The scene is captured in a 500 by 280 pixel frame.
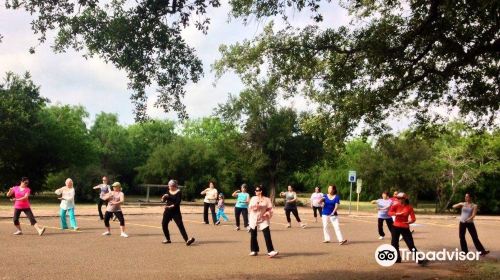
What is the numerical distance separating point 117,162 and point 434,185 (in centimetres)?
3775

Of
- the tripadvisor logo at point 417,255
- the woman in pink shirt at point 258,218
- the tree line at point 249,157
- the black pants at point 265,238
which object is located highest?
the tree line at point 249,157

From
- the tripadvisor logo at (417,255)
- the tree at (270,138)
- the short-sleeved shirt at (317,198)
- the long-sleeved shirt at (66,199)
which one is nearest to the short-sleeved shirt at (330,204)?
the tripadvisor logo at (417,255)

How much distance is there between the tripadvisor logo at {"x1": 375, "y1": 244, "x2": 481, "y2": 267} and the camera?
456 inches

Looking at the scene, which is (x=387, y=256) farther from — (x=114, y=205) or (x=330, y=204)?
(x=114, y=205)

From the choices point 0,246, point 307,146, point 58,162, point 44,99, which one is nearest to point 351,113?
point 0,246

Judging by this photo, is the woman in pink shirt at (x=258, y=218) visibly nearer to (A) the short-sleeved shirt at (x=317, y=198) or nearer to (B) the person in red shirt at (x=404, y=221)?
(B) the person in red shirt at (x=404, y=221)

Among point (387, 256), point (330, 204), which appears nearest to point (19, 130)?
point (330, 204)

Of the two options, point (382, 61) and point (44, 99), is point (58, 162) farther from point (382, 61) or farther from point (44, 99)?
point (382, 61)

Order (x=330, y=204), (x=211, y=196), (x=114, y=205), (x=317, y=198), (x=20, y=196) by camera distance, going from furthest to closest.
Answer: (x=317, y=198), (x=211, y=196), (x=330, y=204), (x=114, y=205), (x=20, y=196)

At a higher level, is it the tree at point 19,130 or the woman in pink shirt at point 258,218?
the tree at point 19,130

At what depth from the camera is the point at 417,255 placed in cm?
1152

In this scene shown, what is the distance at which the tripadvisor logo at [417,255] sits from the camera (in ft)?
38.0

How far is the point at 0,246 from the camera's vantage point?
12.1m

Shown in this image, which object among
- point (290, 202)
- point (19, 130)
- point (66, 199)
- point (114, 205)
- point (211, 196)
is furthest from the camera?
point (19, 130)
